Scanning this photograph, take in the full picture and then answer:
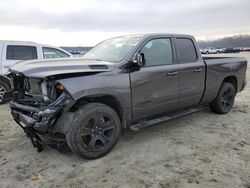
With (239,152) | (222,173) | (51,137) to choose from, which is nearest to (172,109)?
(239,152)

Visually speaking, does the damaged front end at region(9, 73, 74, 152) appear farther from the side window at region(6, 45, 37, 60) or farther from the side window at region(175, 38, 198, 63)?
the side window at region(6, 45, 37, 60)

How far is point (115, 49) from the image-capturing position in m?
4.65

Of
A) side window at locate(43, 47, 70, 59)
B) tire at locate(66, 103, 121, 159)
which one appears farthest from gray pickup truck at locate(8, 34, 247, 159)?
side window at locate(43, 47, 70, 59)

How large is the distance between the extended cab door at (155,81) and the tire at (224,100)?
1658 mm

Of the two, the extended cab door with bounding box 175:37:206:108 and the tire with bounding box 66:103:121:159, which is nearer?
the tire with bounding box 66:103:121:159

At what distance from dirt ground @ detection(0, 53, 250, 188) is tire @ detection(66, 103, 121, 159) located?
173 millimetres

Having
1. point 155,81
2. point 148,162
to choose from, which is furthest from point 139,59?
point 148,162

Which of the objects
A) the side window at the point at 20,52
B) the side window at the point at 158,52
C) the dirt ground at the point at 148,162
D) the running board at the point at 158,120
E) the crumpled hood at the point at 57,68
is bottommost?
the dirt ground at the point at 148,162

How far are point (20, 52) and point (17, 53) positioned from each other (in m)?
0.10

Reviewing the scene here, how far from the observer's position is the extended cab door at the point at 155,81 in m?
4.21

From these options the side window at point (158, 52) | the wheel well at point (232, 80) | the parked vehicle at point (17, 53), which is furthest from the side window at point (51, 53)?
the wheel well at point (232, 80)

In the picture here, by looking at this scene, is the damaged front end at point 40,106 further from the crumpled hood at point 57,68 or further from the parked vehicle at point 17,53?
the parked vehicle at point 17,53

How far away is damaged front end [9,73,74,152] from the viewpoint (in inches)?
134

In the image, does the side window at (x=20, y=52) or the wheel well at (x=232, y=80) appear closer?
the wheel well at (x=232, y=80)
